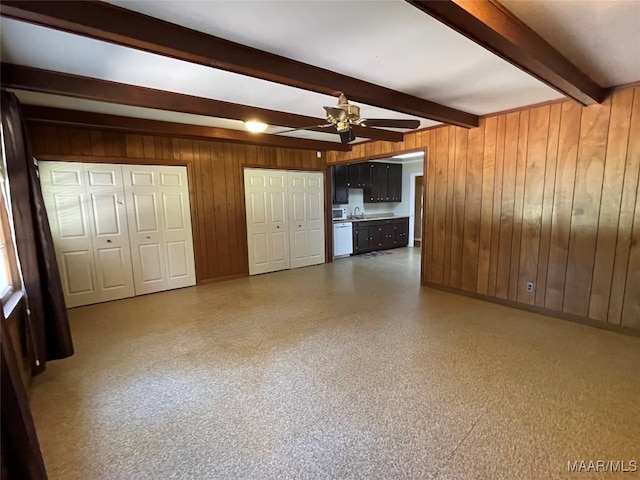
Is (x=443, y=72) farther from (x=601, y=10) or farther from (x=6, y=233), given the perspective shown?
(x=6, y=233)

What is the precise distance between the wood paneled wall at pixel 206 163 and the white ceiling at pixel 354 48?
935 millimetres

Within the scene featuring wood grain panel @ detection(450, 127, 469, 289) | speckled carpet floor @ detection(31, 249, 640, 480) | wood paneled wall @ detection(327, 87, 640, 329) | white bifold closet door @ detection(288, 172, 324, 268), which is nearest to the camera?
speckled carpet floor @ detection(31, 249, 640, 480)

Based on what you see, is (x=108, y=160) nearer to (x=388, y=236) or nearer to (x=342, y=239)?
(x=342, y=239)

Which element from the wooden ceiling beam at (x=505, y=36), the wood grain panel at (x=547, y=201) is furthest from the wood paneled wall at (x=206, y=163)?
the wooden ceiling beam at (x=505, y=36)

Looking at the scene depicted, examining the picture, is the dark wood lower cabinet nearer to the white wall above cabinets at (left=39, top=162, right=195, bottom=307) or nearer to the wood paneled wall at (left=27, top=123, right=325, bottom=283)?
the wood paneled wall at (left=27, top=123, right=325, bottom=283)

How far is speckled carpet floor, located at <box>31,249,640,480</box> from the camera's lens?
1668 millimetres

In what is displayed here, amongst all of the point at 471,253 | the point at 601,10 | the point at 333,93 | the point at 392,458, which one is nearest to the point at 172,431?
the point at 392,458

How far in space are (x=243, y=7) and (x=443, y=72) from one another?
64.8 inches

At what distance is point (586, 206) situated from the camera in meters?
3.19

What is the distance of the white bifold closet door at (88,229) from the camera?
3.97m

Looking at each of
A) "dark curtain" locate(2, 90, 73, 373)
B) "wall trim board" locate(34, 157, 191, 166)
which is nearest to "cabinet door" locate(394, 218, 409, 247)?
"wall trim board" locate(34, 157, 191, 166)

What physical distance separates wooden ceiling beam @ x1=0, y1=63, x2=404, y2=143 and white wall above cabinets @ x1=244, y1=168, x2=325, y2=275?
2065mm

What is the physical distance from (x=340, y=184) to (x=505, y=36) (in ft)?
17.9

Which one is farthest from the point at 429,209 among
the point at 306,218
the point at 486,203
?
the point at 306,218
